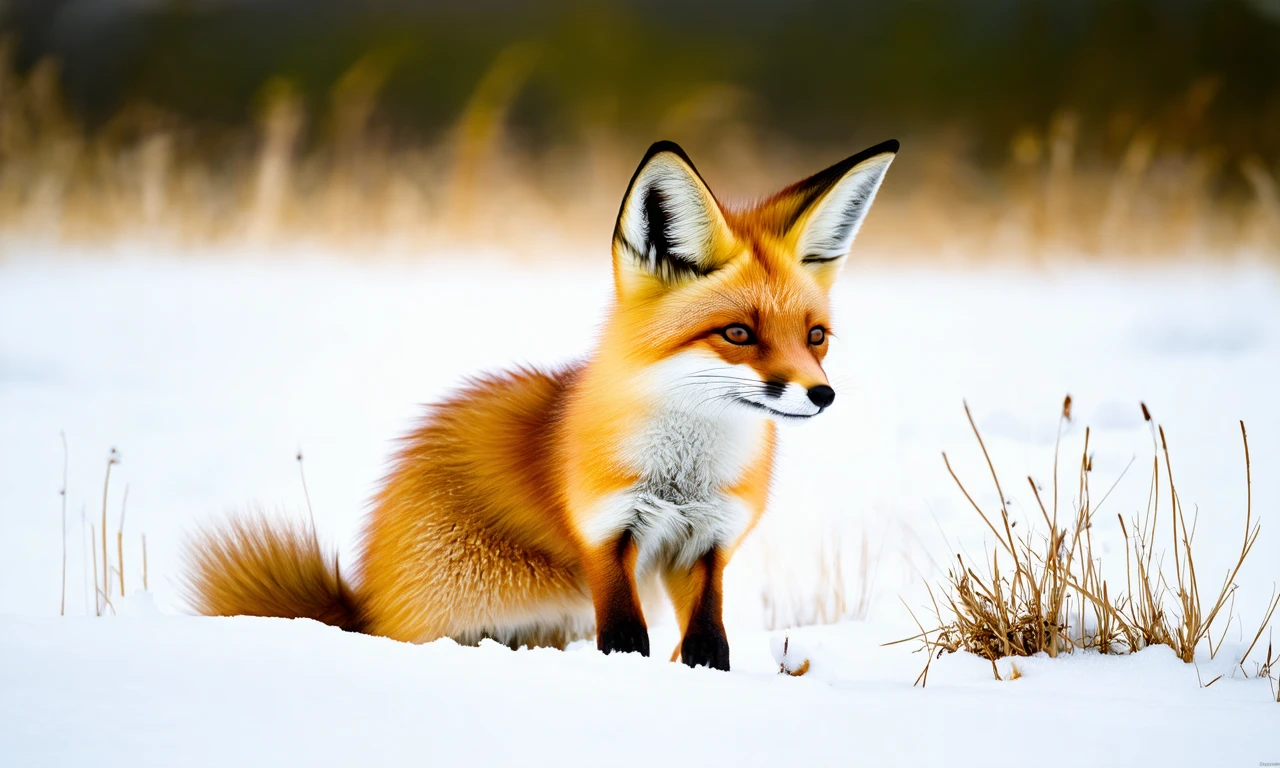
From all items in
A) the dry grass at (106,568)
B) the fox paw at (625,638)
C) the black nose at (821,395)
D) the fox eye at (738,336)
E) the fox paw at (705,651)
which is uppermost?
the fox eye at (738,336)

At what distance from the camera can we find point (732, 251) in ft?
7.39

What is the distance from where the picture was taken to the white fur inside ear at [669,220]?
211 cm

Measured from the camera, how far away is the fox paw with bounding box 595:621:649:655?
2.19 m

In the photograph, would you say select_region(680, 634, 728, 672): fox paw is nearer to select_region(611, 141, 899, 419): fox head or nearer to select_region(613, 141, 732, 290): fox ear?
select_region(611, 141, 899, 419): fox head

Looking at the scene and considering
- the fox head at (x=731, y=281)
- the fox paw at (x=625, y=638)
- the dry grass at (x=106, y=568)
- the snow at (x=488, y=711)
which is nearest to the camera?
the snow at (x=488, y=711)

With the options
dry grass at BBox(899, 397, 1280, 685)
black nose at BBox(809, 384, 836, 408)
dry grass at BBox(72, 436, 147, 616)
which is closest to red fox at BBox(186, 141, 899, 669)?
black nose at BBox(809, 384, 836, 408)

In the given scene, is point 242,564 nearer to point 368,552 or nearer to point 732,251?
point 368,552

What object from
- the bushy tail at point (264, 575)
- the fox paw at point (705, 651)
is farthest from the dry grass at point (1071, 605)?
the bushy tail at point (264, 575)

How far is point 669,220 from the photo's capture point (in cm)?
221

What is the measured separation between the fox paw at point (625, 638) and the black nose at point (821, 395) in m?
0.63

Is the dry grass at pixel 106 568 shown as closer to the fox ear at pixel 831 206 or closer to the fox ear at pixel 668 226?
the fox ear at pixel 668 226

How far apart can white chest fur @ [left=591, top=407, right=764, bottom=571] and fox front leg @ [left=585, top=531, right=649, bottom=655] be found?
0.12 feet

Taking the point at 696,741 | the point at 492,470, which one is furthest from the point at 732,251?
the point at 696,741

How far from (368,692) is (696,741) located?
548mm
